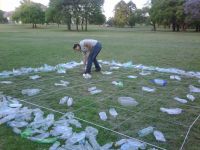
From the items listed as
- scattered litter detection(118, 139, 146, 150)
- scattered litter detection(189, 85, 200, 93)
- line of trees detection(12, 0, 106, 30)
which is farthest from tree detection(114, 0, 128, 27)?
scattered litter detection(118, 139, 146, 150)

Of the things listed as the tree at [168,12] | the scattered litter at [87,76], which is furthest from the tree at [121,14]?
the scattered litter at [87,76]

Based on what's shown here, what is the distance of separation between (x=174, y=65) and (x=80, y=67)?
130 inches

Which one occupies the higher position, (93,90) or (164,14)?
(164,14)

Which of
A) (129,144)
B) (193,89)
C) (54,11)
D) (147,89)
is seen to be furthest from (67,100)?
(54,11)

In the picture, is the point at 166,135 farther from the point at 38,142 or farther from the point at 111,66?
the point at 111,66

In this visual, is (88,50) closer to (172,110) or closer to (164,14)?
(172,110)

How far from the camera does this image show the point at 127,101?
5.14 metres

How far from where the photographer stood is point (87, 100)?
516cm

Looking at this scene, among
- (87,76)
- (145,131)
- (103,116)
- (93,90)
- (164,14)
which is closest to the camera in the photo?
(145,131)

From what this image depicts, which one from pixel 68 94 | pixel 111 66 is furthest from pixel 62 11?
pixel 68 94

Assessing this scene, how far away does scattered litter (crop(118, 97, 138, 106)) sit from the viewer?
498cm

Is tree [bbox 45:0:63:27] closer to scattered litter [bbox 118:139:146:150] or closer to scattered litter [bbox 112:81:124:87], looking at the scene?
scattered litter [bbox 112:81:124:87]

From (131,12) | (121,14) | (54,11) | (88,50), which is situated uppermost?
(131,12)

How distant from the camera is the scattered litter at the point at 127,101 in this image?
4.98 metres
